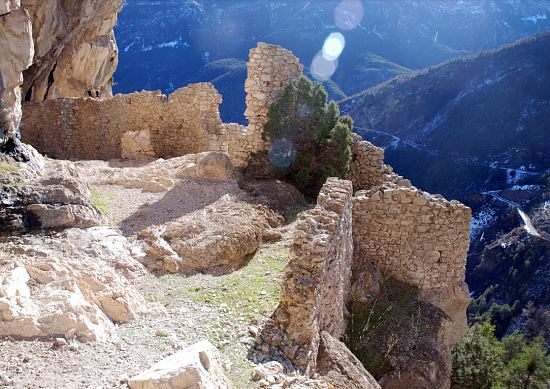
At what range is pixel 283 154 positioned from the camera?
12117 mm

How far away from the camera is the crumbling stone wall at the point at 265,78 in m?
12.2

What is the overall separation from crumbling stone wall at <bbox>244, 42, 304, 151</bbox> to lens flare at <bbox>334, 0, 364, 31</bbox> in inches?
4552

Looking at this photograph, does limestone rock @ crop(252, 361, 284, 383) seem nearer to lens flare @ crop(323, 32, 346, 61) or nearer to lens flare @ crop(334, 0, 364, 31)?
lens flare @ crop(323, 32, 346, 61)

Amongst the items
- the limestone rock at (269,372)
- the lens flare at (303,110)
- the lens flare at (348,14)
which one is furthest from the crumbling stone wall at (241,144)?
the lens flare at (348,14)

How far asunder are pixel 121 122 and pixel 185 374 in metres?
14.3

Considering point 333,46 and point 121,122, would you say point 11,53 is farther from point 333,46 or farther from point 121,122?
point 333,46

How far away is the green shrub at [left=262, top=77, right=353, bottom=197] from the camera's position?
1173 cm

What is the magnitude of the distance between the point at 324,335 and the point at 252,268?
6.37ft

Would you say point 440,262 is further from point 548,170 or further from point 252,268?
point 548,170

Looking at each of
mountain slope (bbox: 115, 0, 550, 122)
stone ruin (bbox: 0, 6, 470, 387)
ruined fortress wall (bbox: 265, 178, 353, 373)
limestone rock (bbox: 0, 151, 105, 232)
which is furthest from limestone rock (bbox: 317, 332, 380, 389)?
A: mountain slope (bbox: 115, 0, 550, 122)

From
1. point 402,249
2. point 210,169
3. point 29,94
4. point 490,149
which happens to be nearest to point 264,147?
point 210,169

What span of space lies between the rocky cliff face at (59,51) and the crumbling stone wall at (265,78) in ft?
15.9

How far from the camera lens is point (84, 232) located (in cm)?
685

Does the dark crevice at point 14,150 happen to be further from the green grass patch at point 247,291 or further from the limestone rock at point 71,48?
the limestone rock at point 71,48
